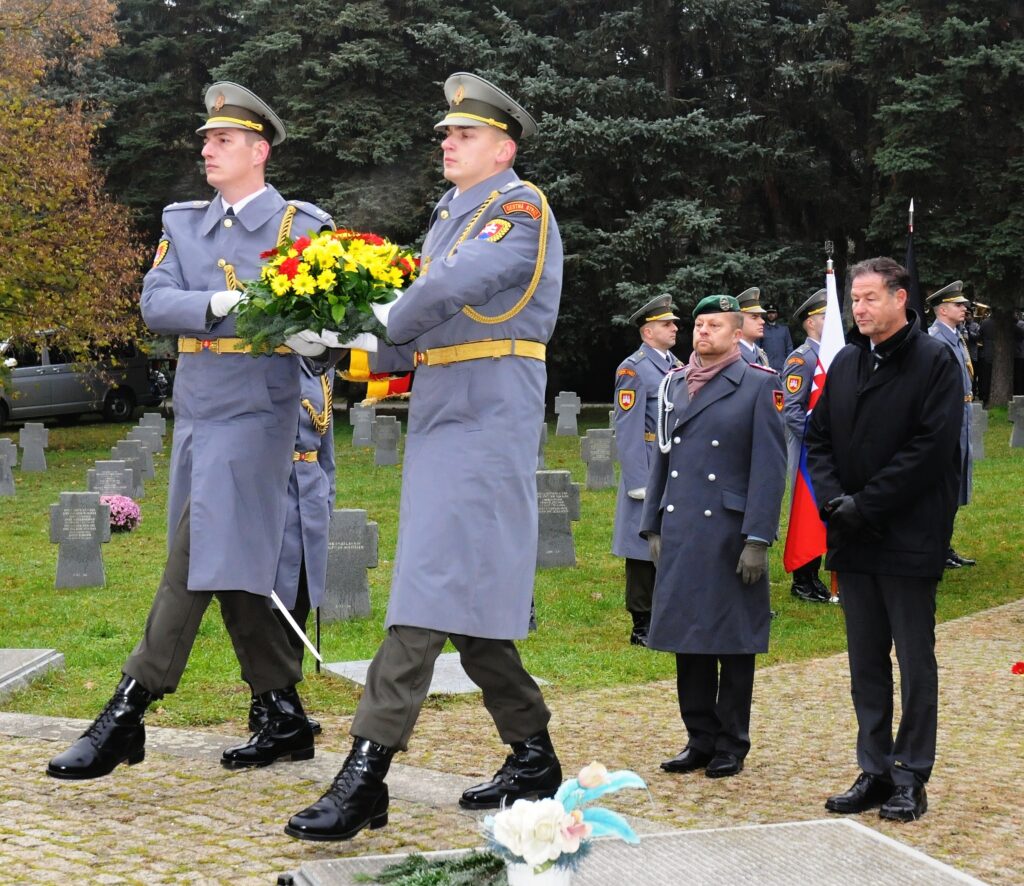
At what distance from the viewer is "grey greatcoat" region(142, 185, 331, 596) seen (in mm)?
5750

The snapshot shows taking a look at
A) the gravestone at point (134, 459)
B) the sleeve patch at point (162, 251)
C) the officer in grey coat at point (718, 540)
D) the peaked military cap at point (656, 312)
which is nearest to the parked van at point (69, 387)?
the gravestone at point (134, 459)

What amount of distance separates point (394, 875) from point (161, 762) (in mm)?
2165

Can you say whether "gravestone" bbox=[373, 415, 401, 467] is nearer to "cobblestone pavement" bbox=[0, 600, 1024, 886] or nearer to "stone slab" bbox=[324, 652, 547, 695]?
"stone slab" bbox=[324, 652, 547, 695]

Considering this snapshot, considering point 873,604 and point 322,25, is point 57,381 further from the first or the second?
point 873,604

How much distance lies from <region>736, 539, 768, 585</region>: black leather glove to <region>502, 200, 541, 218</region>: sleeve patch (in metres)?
1.74

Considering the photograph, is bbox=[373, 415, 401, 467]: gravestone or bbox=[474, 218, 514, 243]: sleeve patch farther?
bbox=[373, 415, 401, 467]: gravestone

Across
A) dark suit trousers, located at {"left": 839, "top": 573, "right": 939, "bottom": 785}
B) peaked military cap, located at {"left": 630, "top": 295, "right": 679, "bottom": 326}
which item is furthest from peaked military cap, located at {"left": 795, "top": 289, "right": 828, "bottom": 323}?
dark suit trousers, located at {"left": 839, "top": 573, "right": 939, "bottom": 785}

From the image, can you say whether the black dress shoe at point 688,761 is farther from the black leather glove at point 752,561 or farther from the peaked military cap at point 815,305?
the peaked military cap at point 815,305

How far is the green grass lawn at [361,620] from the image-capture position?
7914 mm

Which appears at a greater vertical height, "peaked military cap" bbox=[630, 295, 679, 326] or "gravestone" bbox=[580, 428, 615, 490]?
"peaked military cap" bbox=[630, 295, 679, 326]

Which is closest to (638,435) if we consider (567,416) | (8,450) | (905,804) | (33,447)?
(905,804)

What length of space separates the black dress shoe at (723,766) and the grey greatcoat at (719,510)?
0.41 metres

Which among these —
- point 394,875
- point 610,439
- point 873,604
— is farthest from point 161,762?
point 610,439

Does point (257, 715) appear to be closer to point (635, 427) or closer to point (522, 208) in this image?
point (522, 208)
